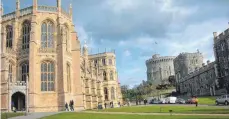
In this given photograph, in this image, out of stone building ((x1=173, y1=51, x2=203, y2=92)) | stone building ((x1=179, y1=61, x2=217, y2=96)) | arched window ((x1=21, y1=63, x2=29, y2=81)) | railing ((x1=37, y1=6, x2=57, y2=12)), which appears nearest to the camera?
arched window ((x1=21, y1=63, x2=29, y2=81))

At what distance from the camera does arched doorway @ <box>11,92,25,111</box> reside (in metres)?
51.6

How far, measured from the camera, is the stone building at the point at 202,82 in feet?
274

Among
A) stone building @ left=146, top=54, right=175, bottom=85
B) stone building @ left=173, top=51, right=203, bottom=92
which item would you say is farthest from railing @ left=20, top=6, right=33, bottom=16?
stone building @ left=146, top=54, right=175, bottom=85

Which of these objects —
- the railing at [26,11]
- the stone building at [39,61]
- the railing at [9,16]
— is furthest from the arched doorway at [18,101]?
the railing at [9,16]

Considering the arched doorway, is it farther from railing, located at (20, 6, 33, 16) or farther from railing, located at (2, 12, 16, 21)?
railing, located at (2, 12, 16, 21)

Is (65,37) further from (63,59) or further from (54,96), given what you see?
(54,96)

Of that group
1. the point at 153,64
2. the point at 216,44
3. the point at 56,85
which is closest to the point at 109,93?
the point at 216,44

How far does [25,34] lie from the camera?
55.6m

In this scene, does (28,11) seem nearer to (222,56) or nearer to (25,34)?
(25,34)

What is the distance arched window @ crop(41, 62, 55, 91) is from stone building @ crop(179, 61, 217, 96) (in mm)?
48644

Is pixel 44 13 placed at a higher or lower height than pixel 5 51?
higher

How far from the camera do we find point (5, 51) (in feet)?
167

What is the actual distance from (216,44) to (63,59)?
47.1 metres

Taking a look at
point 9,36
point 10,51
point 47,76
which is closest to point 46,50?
point 47,76
